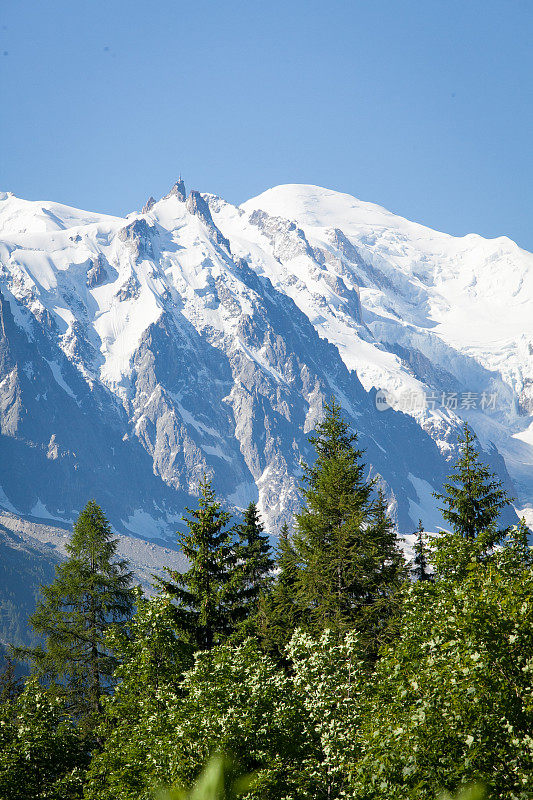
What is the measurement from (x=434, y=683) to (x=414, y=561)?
105ft

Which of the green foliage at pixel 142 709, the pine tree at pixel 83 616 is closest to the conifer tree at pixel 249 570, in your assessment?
the green foliage at pixel 142 709

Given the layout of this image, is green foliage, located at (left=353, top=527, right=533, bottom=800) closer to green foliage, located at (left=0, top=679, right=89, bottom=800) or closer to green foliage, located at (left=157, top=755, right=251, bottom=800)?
green foliage, located at (left=157, top=755, right=251, bottom=800)

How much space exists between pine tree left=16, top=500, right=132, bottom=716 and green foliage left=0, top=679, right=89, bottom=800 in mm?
6449

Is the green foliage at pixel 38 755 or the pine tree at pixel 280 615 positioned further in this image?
the pine tree at pixel 280 615

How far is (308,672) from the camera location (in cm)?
2105

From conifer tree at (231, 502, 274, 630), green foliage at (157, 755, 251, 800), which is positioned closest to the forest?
green foliage at (157, 755, 251, 800)

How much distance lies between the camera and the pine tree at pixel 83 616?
113 feet

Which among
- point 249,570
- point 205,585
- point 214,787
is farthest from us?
point 249,570

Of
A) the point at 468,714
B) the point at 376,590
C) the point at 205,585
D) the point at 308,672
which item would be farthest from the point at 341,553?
the point at 468,714

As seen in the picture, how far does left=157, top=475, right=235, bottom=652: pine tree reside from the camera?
29.3m

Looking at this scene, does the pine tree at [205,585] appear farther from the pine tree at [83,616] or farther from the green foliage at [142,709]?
the pine tree at [83,616]

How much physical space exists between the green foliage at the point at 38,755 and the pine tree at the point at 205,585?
17.7 ft

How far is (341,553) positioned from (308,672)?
11700mm

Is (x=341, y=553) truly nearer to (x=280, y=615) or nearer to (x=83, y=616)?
(x=280, y=615)
